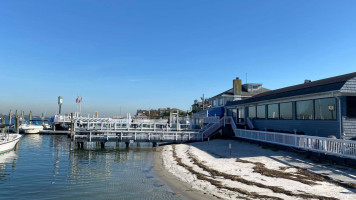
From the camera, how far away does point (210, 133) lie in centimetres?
2933

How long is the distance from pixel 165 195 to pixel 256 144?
13765mm

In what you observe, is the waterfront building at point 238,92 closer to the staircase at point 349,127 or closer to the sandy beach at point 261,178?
the sandy beach at point 261,178

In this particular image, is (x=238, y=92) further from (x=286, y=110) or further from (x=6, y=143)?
(x=6, y=143)

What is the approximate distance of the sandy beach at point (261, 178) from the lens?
9633 millimetres

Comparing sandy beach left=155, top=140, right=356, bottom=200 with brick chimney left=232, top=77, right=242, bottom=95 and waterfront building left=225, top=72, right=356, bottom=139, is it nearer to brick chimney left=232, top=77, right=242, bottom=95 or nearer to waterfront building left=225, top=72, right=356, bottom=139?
waterfront building left=225, top=72, right=356, bottom=139

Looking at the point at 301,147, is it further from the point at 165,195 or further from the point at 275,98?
the point at 165,195

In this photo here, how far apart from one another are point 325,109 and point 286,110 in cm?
433

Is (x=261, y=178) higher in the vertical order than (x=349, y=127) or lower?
lower

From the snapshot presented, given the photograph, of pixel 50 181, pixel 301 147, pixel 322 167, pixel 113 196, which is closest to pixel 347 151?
pixel 322 167

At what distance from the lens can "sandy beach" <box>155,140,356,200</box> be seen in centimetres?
963

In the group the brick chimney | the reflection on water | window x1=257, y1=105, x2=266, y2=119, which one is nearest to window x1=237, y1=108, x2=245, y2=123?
window x1=257, y1=105, x2=266, y2=119

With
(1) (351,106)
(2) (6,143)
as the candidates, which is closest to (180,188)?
(1) (351,106)

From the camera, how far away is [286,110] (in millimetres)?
20344

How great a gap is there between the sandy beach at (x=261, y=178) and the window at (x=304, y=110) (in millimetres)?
3171
